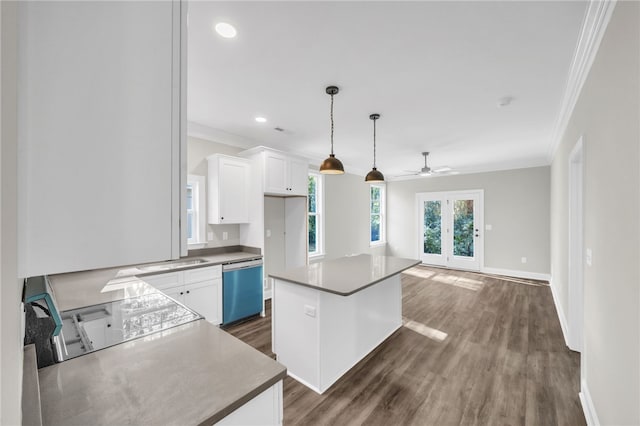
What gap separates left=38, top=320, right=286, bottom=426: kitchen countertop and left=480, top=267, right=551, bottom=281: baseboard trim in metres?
6.67

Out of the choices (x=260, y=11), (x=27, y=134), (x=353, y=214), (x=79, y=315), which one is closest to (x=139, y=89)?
(x=27, y=134)

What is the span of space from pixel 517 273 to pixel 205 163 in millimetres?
6687

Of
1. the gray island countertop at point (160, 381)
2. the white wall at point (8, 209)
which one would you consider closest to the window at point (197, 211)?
the gray island countertop at point (160, 381)

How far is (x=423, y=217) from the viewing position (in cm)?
734

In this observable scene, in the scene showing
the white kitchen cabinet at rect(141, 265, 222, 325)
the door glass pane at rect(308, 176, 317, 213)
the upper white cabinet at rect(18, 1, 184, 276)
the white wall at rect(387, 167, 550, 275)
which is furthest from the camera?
the white wall at rect(387, 167, 550, 275)

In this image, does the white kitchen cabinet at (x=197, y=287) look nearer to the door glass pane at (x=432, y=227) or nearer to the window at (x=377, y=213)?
the window at (x=377, y=213)

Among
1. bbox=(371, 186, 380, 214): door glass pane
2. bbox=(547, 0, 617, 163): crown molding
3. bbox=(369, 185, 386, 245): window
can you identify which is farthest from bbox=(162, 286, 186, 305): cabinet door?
bbox=(371, 186, 380, 214): door glass pane

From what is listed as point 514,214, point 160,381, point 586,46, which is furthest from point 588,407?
point 514,214

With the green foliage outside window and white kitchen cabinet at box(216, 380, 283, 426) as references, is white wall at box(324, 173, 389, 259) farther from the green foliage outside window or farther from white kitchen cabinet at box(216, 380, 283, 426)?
white kitchen cabinet at box(216, 380, 283, 426)

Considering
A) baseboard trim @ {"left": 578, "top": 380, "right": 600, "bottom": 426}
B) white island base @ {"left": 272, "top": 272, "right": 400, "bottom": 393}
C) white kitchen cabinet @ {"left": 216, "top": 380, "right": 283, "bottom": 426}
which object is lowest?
baseboard trim @ {"left": 578, "top": 380, "right": 600, "bottom": 426}

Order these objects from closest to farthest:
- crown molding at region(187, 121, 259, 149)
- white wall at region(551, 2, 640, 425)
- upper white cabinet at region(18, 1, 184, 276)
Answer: upper white cabinet at region(18, 1, 184, 276) < white wall at region(551, 2, 640, 425) < crown molding at region(187, 121, 259, 149)

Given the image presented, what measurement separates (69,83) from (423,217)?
7.58 m

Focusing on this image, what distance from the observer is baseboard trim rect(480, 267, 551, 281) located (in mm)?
5661

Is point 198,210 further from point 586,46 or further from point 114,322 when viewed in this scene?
point 586,46
